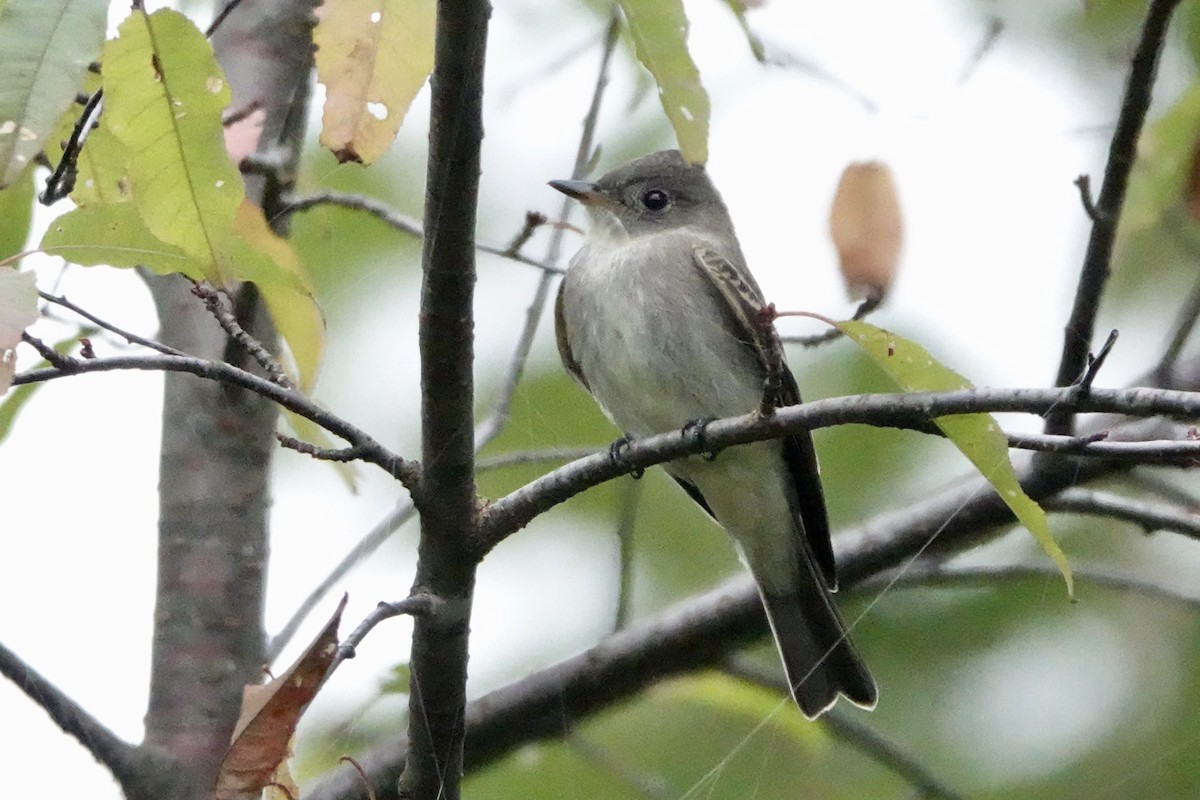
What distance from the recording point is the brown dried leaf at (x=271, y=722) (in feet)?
5.87

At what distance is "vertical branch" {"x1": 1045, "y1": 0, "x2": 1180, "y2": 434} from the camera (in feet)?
6.92

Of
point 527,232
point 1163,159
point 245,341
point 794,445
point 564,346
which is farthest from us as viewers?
point 564,346

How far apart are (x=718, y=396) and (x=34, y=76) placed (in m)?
2.09

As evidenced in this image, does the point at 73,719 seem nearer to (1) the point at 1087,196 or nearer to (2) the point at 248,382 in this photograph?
(2) the point at 248,382

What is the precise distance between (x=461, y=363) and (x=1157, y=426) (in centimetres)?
184

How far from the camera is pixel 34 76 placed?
1.69m

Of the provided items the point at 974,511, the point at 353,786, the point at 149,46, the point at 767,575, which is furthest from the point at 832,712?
the point at 149,46

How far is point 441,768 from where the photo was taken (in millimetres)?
2475

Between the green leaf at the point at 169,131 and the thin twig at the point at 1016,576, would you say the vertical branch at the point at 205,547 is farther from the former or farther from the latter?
the thin twig at the point at 1016,576

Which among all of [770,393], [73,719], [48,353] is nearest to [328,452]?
[48,353]

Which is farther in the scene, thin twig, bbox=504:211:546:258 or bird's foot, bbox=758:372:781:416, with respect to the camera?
thin twig, bbox=504:211:546:258

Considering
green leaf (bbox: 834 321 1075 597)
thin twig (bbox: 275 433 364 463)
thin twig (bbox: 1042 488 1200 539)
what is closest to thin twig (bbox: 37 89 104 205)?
thin twig (bbox: 275 433 364 463)

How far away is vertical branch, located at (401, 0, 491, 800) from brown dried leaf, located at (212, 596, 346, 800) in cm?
53

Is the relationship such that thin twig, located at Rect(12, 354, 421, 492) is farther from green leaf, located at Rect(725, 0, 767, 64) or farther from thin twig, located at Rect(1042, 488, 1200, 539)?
thin twig, located at Rect(1042, 488, 1200, 539)
